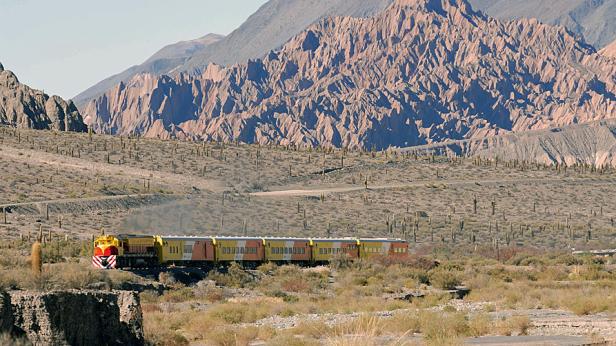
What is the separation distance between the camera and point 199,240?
61125 millimetres

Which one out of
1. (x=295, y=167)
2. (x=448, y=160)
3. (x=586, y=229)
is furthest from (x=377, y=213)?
(x=448, y=160)

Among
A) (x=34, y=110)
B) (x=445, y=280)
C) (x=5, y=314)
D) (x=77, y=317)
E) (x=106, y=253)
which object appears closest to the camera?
(x=5, y=314)

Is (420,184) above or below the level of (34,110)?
below

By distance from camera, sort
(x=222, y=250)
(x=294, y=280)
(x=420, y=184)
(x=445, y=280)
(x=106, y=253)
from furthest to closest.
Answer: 1. (x=420, y=184)
2. (x=222, y=250)
3. (x=445, y=280)
4. (x=294, y=280)
5. (x=106, y=253)

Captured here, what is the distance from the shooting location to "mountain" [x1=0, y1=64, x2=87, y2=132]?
17638cm

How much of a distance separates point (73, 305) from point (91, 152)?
11294 cm

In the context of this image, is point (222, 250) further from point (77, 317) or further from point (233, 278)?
point (77, 317)

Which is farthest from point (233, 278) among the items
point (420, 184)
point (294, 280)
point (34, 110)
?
point (34, 110)

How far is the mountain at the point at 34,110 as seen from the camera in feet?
579

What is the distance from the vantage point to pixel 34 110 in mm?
182000

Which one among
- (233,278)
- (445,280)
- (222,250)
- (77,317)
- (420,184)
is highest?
(420,184)

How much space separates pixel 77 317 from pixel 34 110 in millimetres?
161983

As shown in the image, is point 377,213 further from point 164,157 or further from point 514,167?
point 514,167

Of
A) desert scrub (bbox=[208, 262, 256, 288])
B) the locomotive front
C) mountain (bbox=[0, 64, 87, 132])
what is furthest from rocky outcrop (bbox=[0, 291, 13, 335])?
mountain (bbox=[0, 64, 87, 132])
